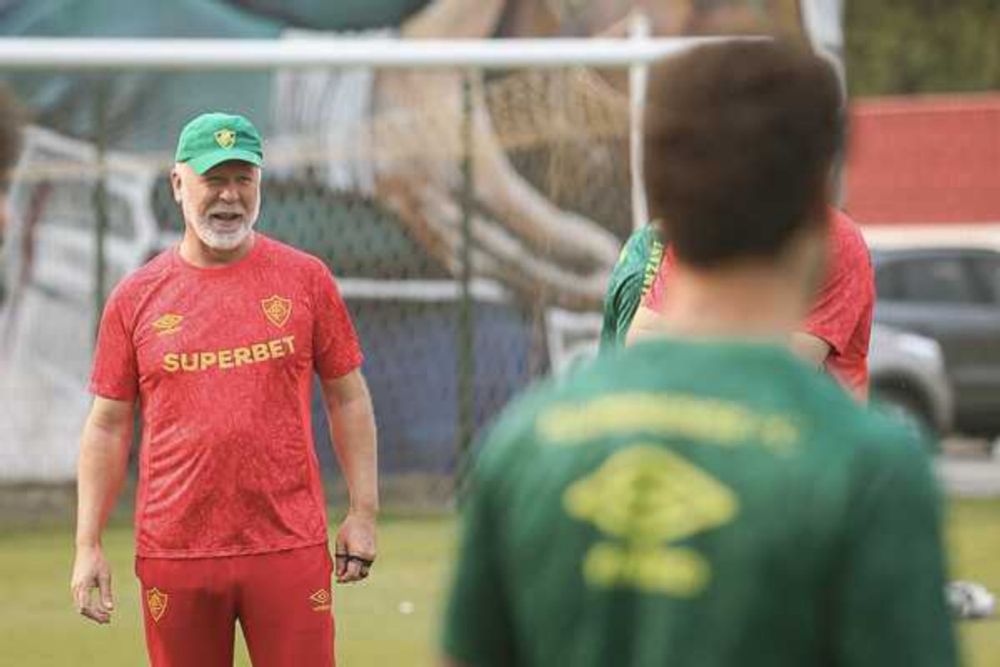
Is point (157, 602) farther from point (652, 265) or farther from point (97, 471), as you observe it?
point (652, 265)

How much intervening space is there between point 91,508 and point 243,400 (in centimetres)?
49

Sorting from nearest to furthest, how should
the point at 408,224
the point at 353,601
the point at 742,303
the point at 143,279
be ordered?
the point at 742,303
the point at 143,279
the point at 353,601
the point at 408,224

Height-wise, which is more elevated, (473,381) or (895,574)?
(895,574)

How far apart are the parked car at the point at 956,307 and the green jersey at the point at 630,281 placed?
14197 millimetres

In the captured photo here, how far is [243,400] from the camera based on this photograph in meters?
6.21

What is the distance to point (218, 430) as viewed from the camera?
20.4 ft

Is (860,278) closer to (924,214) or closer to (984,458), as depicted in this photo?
(984,458)

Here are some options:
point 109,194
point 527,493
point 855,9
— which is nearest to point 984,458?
point 109,194

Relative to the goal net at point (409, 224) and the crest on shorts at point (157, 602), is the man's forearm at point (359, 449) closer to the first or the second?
the crest on shorts at point (157, 602)

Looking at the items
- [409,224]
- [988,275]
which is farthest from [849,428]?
[988,275]

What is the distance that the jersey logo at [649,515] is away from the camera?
2637mm

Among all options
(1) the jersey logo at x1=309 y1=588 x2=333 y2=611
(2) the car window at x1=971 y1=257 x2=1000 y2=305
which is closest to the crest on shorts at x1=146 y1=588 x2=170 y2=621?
(1) the jersey logo at x1=309 y1=588 x2=333 y2=611

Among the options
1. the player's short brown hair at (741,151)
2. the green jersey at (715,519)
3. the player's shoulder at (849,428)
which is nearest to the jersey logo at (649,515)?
the green jersey at (715,519)

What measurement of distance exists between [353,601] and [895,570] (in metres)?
9.81
